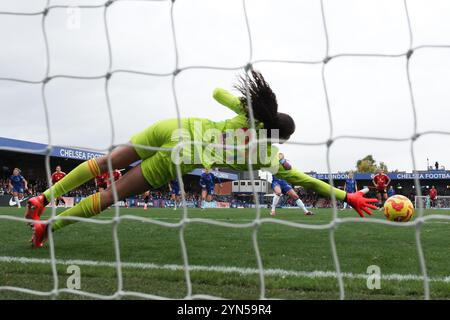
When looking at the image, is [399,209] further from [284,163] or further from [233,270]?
[233,270]

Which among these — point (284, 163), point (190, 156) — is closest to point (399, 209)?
point (284, 163)

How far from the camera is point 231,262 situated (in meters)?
4.39

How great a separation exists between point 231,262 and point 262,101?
4.82 feet

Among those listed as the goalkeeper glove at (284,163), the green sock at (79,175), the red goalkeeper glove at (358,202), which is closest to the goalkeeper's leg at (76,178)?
the green sock at (79,175)

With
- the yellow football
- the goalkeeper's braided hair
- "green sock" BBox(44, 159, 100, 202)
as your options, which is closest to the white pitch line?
"green sock" BBox(44, 159, 100, 202)

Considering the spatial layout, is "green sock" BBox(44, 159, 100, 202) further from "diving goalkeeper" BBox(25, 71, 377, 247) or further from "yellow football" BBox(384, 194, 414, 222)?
"yellow football" BBox(384, 194, 414, 222)

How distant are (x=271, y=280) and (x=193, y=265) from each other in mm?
920

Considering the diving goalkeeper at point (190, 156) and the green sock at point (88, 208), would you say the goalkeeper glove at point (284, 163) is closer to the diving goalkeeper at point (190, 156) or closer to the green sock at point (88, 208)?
the diving goalkeeper at point (190, 156)

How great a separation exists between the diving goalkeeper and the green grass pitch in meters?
0.54

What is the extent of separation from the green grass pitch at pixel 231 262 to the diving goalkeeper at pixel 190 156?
0.54 meters

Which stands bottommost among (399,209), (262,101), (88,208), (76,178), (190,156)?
(399,209)

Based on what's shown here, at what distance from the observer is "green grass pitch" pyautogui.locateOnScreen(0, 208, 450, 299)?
128 inches
